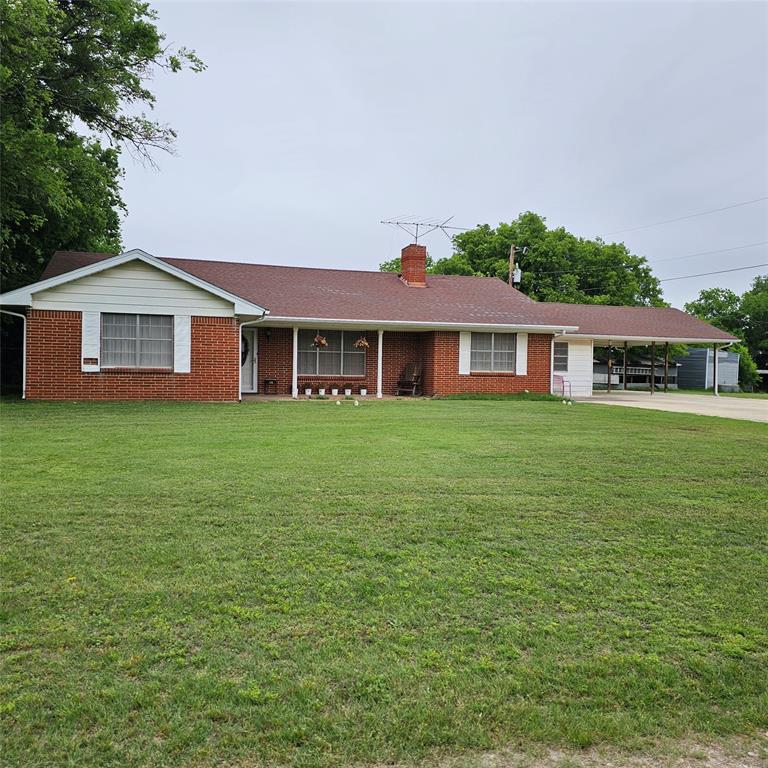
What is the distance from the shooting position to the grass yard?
2.49 metres

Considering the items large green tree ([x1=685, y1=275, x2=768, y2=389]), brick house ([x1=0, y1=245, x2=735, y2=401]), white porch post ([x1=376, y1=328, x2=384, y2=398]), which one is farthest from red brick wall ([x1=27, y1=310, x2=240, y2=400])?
large green tree ([x1=685, y1=275, x2=768, y2=389])

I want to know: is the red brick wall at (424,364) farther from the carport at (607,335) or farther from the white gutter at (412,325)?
the carport at (607,335)

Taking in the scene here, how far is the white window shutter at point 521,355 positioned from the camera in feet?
64.7

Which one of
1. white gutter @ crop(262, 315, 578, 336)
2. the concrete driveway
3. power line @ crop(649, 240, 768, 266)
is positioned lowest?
the concrete driveway

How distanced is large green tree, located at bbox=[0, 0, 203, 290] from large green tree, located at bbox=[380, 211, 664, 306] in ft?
80.4

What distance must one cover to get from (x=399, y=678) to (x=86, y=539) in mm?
2628

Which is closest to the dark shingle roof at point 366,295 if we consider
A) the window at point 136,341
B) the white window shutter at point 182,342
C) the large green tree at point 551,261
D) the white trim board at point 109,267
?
the white trim board at point 109,267

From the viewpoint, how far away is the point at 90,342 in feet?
48.3

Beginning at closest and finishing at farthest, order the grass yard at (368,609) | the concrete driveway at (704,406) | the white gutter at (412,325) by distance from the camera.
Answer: the grass yard at (368,609) → the concrete driveway at (704,406) → the white gutter at (412,325)

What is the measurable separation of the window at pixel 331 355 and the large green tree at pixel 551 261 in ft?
69.5

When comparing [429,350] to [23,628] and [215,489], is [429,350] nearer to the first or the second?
[215,489]

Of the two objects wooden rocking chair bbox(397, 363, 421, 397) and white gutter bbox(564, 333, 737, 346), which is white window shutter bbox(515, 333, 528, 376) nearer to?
wooden rocking chair bbox(397, 363, 421, 397)

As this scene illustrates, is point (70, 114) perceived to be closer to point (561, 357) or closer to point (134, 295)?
point (134, 295)

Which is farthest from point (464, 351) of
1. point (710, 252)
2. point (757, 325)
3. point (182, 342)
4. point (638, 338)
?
point (757, 325)
